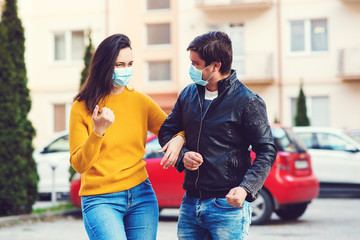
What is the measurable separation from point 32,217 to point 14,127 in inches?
64.7

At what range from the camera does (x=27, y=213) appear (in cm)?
1263

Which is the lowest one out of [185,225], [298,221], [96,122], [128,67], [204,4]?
[298,221]

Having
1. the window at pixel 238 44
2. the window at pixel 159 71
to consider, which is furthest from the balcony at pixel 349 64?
the window at pixel 159 71

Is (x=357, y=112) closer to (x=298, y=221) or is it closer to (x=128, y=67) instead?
(x=298, y=221)

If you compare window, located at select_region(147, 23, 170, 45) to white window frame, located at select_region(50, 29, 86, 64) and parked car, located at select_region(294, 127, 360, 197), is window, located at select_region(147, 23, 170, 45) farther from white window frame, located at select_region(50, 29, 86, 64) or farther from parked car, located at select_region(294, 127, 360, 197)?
parked car, located at select_region(294, 127, 360, 197)

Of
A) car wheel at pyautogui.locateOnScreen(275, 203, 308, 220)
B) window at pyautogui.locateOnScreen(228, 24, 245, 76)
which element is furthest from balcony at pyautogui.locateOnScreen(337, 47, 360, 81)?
car wheel at pyautogui.locateOnScreen(275, 203, 308, 220)

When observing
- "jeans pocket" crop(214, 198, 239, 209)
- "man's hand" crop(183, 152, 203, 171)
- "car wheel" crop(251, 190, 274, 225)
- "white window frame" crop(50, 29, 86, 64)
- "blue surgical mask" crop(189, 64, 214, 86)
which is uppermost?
"white window frame" crop(50, 29, 86, 64)

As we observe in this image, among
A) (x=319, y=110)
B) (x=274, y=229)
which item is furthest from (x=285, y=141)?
(x=319, y=110)

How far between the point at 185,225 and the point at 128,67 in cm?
103

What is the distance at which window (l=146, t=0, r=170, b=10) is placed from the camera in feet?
115

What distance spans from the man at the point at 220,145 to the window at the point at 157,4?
31345mm

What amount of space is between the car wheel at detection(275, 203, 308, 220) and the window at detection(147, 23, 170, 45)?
2341cm

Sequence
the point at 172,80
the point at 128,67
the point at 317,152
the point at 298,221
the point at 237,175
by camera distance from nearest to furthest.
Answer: the point at 237,175, the point at 128,67, the point at 298,221, the point at 317,152, the point at 172,80

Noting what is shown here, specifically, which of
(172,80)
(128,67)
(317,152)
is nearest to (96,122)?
(128,67)
